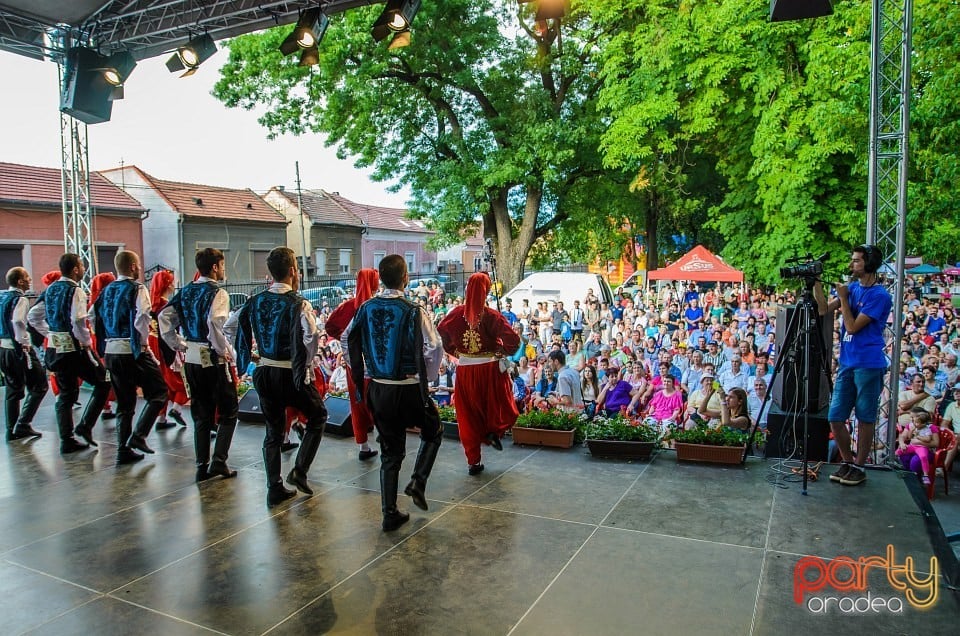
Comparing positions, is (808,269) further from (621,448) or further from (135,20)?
(135,20)

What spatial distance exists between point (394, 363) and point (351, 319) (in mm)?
1374

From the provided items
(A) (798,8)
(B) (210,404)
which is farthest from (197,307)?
(A) (798,8)

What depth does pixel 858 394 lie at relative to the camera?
4867 millimetres

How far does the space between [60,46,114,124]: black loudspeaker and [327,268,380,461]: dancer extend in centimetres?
474

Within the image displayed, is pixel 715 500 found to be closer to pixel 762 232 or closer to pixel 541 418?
pixel 541 418

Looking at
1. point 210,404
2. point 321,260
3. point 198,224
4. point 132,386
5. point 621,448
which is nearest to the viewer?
point 210,404

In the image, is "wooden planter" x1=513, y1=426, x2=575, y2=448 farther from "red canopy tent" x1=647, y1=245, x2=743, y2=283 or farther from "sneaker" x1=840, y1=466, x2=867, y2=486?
"red canopy tent" x1=647, y1=245, x2=743, y2=283

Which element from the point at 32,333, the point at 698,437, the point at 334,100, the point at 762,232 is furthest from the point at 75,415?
the point at 762,232

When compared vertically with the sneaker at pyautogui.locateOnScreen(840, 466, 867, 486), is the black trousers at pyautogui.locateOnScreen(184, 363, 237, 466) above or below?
above

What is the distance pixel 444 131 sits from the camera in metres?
19.8

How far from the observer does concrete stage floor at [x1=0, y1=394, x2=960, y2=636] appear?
311 cm

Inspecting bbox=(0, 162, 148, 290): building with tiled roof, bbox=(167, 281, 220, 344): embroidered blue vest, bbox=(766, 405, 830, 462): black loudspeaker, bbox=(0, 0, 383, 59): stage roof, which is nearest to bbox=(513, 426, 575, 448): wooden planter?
bbox=(766, 405, 830, 462): black loudspeaker

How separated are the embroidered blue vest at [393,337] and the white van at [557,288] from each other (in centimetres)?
1269

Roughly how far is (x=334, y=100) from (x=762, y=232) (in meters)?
11.3
